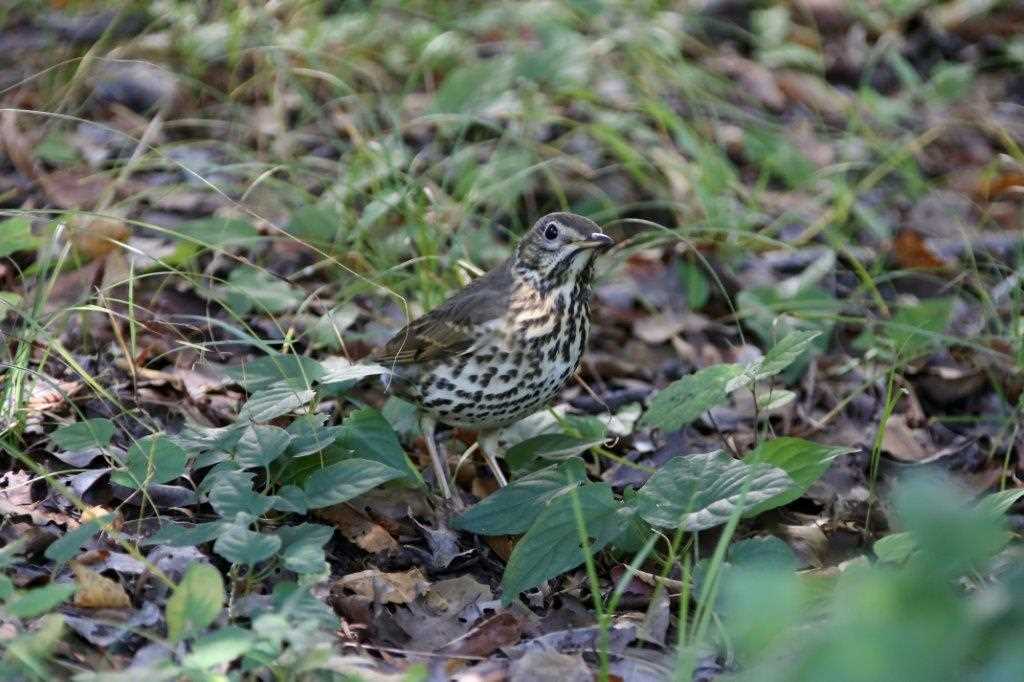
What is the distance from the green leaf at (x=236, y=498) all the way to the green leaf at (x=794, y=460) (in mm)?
1415

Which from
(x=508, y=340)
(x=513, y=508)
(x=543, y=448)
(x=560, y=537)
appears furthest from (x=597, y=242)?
(x=560, y=537)

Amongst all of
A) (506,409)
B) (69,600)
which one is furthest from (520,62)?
(69,600)

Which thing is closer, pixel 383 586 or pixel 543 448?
pixel 383 586

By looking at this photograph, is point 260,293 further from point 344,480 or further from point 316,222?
point 344,480

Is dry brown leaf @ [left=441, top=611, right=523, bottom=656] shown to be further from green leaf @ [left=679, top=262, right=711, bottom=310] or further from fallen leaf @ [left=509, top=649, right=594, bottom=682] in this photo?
green leaf @ [left=679, top=262, right=711, bottom=310]

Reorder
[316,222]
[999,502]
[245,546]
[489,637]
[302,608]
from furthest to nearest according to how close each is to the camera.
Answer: [316,222] → [489,637] → [999,502] → [245,546] → [302,608]

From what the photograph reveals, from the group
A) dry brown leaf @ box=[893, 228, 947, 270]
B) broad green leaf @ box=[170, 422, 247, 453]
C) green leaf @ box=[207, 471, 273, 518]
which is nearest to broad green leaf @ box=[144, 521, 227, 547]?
green leaf @ box=[207, 471, 273, 518]

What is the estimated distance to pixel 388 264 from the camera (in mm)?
5305

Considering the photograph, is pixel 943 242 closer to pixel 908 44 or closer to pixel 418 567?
pixel 908 44

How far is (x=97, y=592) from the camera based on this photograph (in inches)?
133

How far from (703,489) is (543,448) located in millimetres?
931

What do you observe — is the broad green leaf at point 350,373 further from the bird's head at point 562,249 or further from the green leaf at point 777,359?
the green leaf at point 777,359

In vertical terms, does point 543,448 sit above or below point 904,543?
below

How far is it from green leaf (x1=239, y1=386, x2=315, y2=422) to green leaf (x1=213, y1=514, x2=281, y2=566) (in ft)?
2.03
